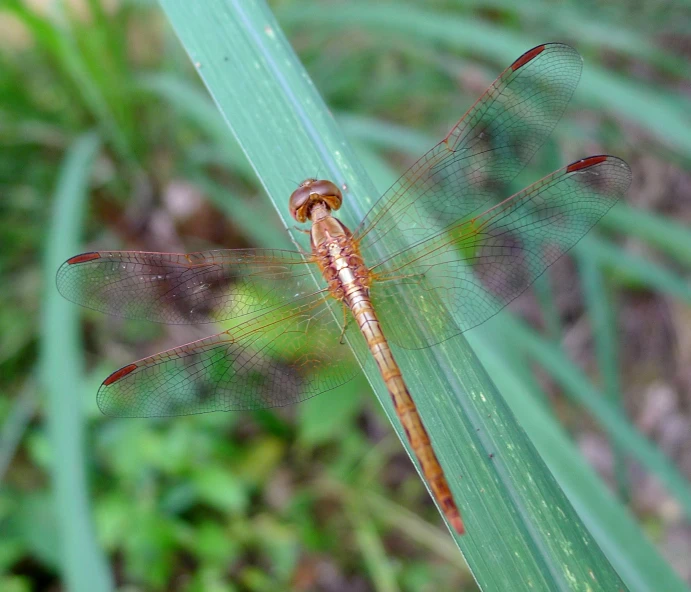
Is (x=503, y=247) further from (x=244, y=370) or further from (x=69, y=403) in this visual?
(x=69, y=403)

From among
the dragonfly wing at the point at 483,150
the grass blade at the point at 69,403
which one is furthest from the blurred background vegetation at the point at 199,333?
the dragonfly wing at the point at 483,150

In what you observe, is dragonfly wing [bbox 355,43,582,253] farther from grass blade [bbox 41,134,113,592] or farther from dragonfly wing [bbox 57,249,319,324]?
grass blade [bbox 41,134,113,592]

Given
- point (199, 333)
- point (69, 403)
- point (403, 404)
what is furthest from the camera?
point (199, 333)

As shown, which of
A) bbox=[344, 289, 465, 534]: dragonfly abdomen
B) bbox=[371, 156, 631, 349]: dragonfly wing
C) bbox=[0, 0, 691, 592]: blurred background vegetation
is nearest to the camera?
bbox=[344, 289, 465, 534]: dragonfly abdomen

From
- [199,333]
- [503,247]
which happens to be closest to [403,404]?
[503,247]

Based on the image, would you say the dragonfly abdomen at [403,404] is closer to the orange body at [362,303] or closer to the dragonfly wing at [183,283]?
the orange body at [362,303]

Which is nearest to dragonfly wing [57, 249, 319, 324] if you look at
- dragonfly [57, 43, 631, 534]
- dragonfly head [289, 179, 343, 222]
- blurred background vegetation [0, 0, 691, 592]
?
dragonfly [57, 43, 631, 534]

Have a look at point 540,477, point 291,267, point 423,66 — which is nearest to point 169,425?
point 291,267

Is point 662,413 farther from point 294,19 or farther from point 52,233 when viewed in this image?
point 52,233
